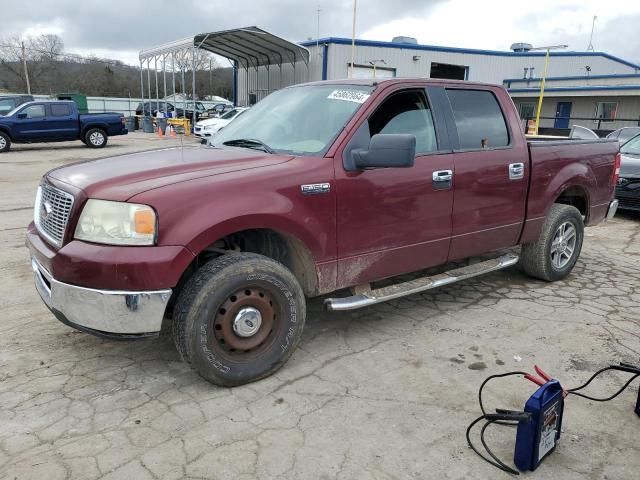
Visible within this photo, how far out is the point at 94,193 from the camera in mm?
2881

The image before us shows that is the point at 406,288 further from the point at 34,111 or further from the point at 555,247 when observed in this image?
the point at 34,111

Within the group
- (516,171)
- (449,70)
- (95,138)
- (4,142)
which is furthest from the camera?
(449,70)

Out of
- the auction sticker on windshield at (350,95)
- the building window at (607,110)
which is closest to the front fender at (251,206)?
the auction sticker on windshield at (350,95)

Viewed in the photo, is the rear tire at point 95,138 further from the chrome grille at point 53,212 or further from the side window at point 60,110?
the chrome grille at point 53,212

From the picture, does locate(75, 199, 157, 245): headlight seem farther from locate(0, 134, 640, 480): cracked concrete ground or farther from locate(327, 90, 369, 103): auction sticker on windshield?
locate(327, 90, 369, 103): auction sticker on windshield

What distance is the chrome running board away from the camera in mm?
3572

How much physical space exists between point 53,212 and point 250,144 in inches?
56.7

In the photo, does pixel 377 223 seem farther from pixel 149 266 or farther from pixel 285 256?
pixel 149 266

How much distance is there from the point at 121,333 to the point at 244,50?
28.4m

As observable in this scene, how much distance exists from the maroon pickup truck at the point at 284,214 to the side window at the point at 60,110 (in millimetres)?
17217

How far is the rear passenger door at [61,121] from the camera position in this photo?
62.0 ft

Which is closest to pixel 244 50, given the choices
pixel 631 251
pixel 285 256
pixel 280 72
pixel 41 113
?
pixel 280 72

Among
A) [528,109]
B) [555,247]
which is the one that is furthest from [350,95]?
[528,109]

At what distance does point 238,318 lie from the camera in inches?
123
